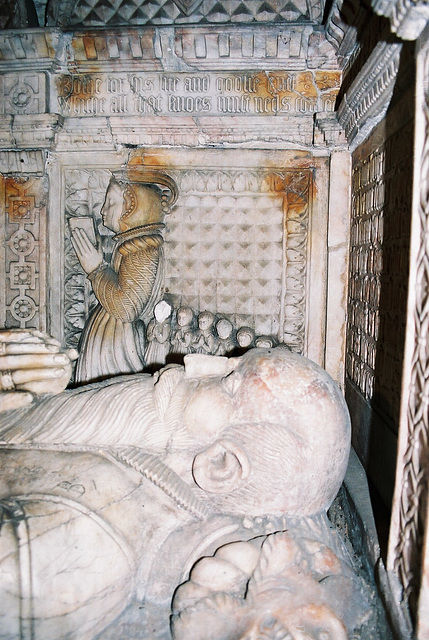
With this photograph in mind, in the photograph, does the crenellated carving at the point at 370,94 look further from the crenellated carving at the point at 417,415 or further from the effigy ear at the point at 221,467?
the effigy ear at the point at 221,467

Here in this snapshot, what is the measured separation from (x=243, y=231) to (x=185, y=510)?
7.91 feet

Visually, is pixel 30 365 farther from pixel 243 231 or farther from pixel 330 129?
pixel 330 129

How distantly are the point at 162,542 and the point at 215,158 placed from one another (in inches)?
111

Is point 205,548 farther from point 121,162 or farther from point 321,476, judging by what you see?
point 121,162

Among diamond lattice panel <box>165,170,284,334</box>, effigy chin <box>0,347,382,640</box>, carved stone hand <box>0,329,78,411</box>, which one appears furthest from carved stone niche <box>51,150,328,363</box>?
effigy chin <box>0,347,382,640</box>

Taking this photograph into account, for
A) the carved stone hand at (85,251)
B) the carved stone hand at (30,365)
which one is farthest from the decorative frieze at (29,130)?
the carved stone hand at (30,365)

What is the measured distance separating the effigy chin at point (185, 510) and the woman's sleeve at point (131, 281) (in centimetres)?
174

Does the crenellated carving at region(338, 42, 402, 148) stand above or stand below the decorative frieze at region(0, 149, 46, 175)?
above

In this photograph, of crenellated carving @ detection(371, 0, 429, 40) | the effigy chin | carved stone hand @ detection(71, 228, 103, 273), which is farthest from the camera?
carved stone hand @ detection(71, 228, 103, 273)

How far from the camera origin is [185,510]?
174 cm

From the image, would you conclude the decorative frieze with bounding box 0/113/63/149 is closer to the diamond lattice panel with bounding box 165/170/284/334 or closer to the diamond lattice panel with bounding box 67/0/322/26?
the diamond lattice panel with bounding box 67/0/322/26

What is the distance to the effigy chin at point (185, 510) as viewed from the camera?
5.05ft

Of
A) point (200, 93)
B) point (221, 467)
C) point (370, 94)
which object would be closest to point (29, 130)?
point (200, 93)

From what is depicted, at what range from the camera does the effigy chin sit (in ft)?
5.05
